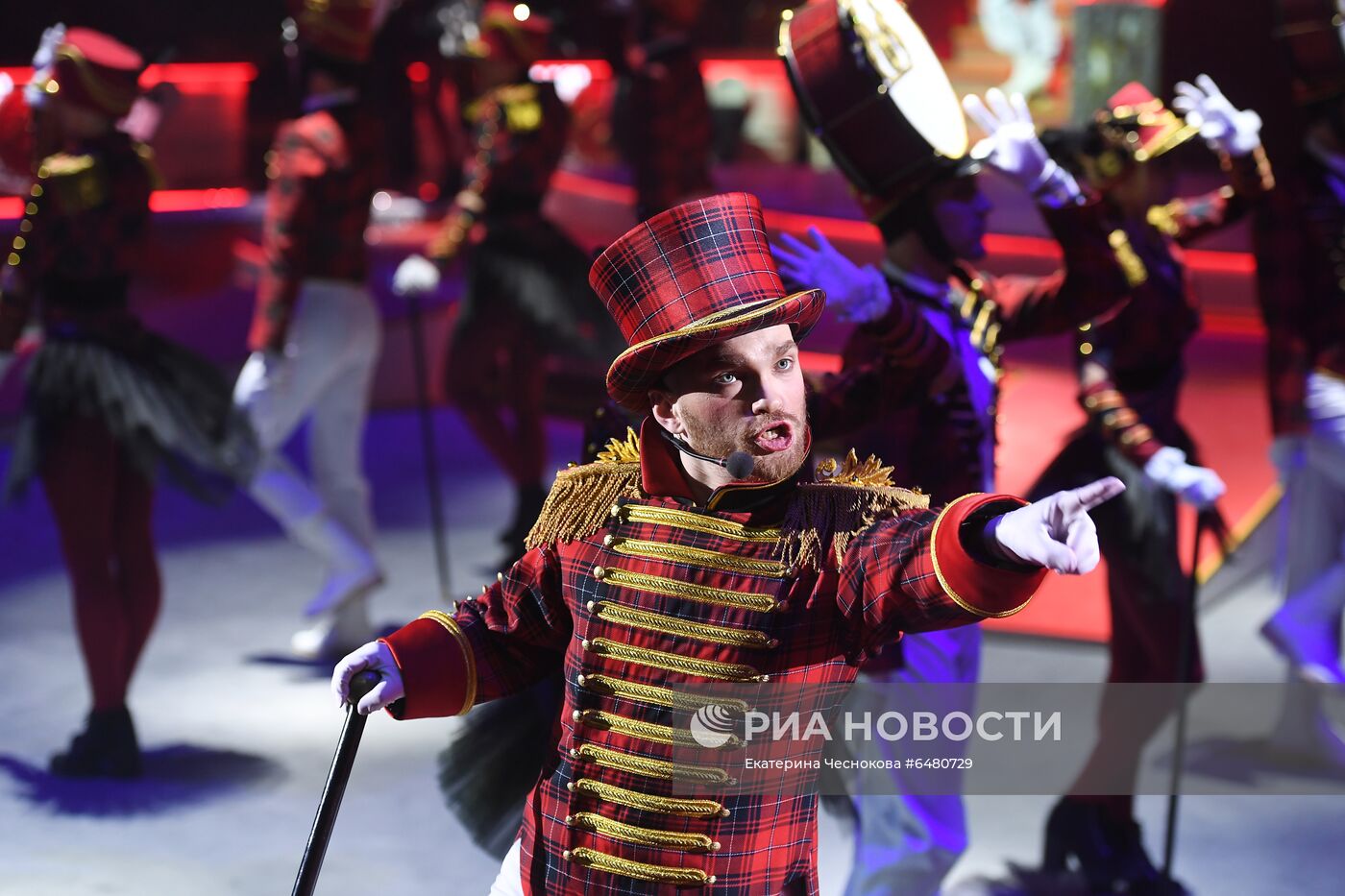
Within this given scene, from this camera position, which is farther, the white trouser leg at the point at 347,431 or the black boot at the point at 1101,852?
the white trouser leg at the point at 347,431

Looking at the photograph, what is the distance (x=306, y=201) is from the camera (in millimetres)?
5355

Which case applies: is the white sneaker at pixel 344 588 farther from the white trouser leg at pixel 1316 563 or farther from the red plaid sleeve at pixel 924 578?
the red plaid sleeve at pixel 924 578

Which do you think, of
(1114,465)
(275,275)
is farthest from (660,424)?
(275,275)

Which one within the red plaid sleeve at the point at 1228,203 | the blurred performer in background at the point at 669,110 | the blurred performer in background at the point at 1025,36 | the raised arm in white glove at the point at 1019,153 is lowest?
the raised arm in white glove at the point at 1019,153

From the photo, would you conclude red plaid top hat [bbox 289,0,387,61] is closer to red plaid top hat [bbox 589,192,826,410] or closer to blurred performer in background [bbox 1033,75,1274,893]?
blurred performer in background [bbox 1033,75,1274,893]

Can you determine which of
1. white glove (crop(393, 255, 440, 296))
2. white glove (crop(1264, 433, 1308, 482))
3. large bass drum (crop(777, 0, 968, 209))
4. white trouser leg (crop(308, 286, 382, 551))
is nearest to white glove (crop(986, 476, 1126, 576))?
large bass drum (crop(777, 0, 968, 209))

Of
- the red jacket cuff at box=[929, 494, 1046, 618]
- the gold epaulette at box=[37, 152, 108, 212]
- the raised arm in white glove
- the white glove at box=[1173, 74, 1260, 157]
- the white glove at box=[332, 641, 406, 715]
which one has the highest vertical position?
the white glove at box=[1173, 74, 1260, 157]

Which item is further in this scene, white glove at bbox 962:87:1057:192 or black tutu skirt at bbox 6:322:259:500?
black tutu skirt at bbox 6:322:259:500

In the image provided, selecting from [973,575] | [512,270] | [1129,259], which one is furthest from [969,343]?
[512,270]

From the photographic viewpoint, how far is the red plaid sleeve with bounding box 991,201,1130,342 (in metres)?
3.45

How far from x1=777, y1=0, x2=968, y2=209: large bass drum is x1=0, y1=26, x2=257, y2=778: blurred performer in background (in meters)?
1.99

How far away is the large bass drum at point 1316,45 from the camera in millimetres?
4656

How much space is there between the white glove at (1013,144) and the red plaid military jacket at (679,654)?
4.28 feet

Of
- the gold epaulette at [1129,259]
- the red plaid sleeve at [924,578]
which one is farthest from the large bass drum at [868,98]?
the red plaid sleeve at [924,578]
